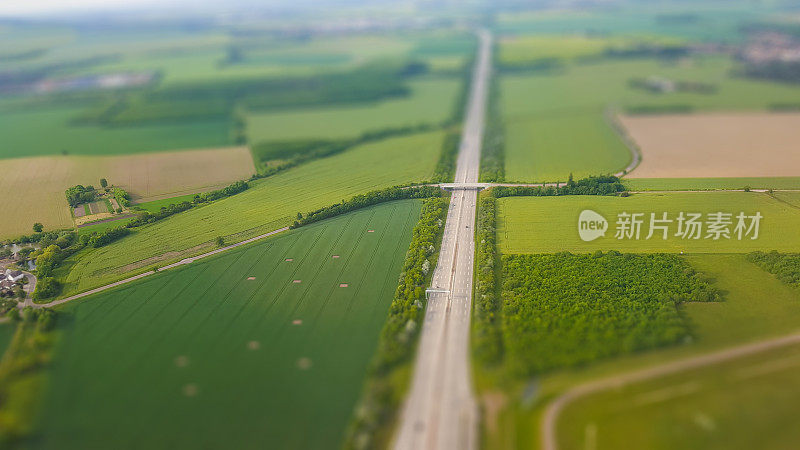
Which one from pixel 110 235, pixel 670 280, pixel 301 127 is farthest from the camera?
pixel 301 127

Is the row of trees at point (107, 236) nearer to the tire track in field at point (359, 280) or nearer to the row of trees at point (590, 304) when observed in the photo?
the tire track in field at point (359, 280)

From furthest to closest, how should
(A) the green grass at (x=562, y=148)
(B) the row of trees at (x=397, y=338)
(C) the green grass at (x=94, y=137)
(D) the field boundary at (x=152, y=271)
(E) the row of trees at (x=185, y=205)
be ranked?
(C) the green grass at (x=94, y=137), (A) the green grass at (x=562, y=148), (E) the row of trees at (x=185, y=205), (D) the field boundary at (x=152, y=271), (B) the row of trees at (x=397, y=338)

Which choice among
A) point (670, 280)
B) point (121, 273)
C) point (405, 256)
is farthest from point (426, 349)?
point (121, 273)

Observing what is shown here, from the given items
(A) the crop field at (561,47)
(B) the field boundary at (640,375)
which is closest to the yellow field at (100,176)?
(B) the field boundary at (640,375)

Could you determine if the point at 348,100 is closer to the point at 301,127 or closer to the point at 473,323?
the point at 301,127

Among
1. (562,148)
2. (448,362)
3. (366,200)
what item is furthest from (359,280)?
(562,148)

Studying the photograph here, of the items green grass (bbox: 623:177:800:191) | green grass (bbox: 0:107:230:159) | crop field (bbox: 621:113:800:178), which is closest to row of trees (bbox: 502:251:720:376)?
green grass (bbox: 623:177:800:191)

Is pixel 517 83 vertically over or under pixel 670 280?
over
